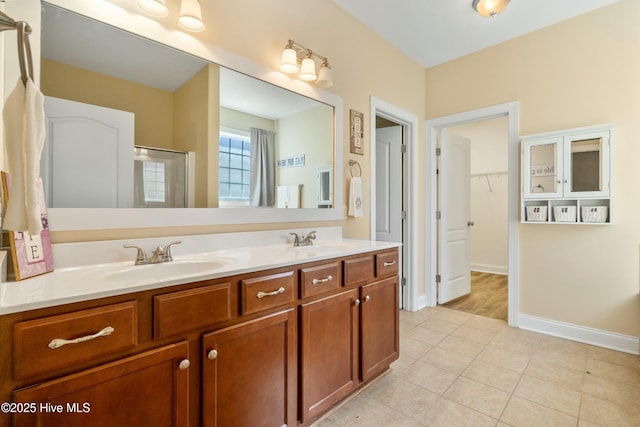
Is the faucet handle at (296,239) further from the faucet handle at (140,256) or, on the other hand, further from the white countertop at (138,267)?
the faucet handle at (140,256)

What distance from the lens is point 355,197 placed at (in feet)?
7.97

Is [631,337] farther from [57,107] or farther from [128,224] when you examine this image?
[57,107]

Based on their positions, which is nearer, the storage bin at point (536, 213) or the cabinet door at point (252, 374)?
the cabinet door at point (252, 374)

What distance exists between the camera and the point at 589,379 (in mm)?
1919

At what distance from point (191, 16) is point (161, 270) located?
1.21 m

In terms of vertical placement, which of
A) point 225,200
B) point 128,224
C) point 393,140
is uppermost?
point 393,140

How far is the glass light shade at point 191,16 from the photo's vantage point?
140 cm

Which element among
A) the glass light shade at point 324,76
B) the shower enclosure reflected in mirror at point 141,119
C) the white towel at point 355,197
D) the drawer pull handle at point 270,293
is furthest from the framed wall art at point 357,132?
the drawer pull handle at point 270,293

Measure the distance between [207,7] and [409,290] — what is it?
3009 millimetres

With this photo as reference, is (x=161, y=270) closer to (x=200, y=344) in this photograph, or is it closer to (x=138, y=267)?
(x=138, y=267)

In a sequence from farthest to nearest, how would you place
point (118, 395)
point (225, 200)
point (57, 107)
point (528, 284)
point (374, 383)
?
point (528, 284) → point (374, 383) → point (225, 200) → point (57, 107) → point (118, 395)

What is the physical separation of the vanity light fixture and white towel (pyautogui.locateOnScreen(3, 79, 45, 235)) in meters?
1.41

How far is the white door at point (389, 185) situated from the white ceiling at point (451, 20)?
0.89 m

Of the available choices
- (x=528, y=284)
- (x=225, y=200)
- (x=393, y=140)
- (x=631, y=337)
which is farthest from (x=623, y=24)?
(x=225, y=200)
